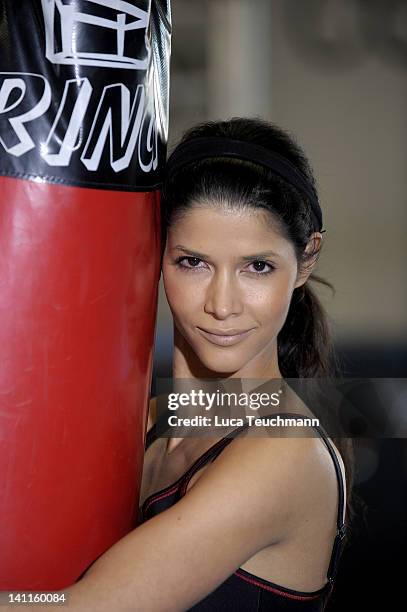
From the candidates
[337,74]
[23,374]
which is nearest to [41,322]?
[23,374]

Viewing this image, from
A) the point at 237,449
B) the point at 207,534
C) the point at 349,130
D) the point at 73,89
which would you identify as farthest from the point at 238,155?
the point at 349,130

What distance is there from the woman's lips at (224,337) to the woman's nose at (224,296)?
36mm

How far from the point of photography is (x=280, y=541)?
3.62 ft

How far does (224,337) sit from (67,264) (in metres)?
0.26

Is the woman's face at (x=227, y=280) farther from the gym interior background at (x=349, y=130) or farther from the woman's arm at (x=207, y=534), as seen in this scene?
the gym interior background at (x=349, y=130)

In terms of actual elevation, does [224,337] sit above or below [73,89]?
below

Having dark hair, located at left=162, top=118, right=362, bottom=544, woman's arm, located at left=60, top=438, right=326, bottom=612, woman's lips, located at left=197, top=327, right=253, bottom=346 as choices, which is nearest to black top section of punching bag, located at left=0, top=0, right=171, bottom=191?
dark hair, located at left=162, top=118, right=362, bottom=544

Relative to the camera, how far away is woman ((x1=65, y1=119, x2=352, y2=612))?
99cm

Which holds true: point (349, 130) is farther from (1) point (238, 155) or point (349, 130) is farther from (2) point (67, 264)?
(2) point (67, 264)

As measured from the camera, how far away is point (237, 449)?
1.08 m

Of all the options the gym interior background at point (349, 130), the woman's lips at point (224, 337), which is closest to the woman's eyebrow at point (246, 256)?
the woman's lips at point (224, 337)

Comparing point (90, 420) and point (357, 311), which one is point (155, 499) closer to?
point (90, 420)

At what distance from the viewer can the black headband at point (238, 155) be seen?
3.66 ft

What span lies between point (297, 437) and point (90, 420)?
0.28 meters
